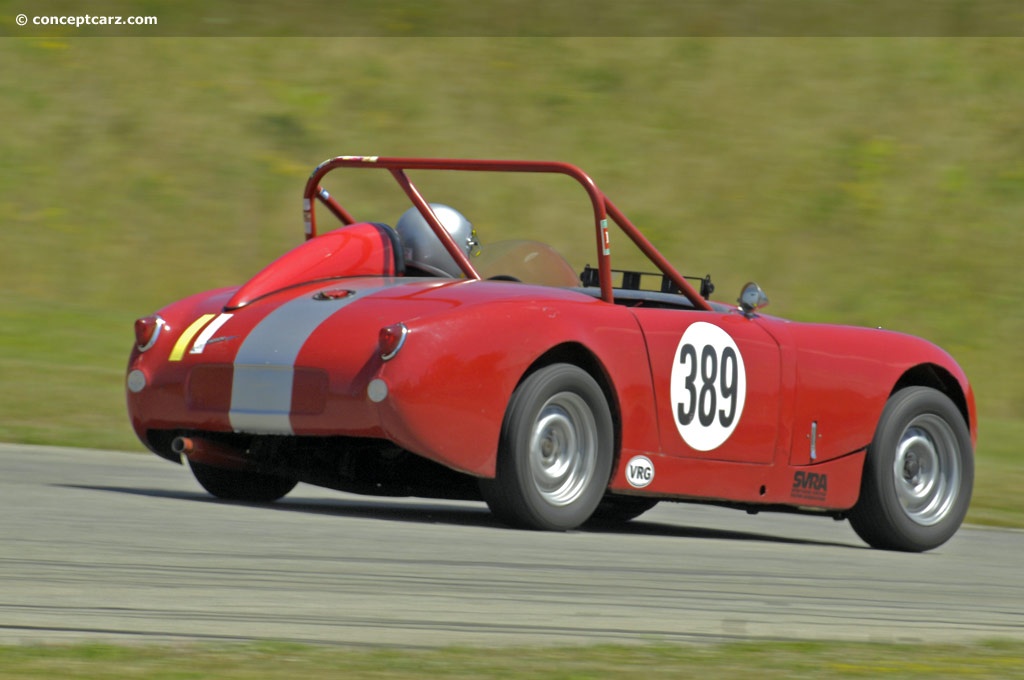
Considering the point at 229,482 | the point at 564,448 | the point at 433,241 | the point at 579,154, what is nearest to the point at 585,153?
the point at 579,154

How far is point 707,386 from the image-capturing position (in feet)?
25.6

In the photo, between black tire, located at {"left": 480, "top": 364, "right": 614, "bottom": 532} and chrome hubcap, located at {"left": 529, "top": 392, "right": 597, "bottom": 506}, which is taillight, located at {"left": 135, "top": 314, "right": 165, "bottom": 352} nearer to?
black tire, located at {"left": 480, "top": 364, "right": 614, "bottom": 532}

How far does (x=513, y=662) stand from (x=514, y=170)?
12.9 ft

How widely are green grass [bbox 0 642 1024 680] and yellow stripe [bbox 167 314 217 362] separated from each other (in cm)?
362

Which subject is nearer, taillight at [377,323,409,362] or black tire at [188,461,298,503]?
taillight at [377,323,409,362]

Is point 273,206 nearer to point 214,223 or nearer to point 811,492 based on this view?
point 214,223

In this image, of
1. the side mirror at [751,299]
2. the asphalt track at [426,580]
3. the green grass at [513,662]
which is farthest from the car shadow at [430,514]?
the green grass at [513,662]

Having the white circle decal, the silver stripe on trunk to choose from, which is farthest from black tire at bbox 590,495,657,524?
the silver stripe on trunk

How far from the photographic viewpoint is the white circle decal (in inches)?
295

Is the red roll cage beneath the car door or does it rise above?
above

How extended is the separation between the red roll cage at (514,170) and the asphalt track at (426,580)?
1.13 metres

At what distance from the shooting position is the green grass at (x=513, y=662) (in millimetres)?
3717

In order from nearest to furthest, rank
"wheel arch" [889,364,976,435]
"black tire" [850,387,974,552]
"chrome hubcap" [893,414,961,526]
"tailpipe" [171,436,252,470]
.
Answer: "tailpipe" [171,436,252,470]
"black tire" [850,387,974,552]
"chrome hubcap" [893,414,961,526]
"wheel arch" [889,364,976,435]

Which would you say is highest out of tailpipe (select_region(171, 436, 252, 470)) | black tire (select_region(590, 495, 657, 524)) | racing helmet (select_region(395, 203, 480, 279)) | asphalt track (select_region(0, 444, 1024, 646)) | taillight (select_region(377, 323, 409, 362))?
racing helmet (select_region(395, 203, 480, 279))
